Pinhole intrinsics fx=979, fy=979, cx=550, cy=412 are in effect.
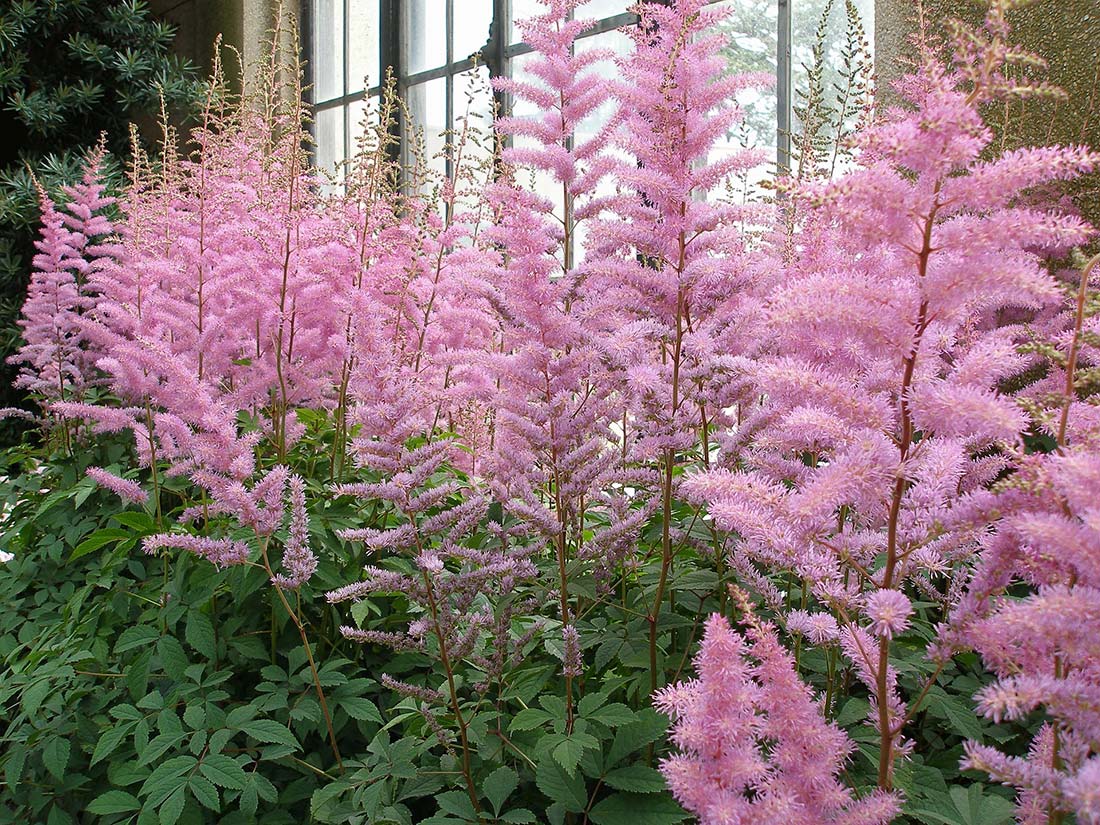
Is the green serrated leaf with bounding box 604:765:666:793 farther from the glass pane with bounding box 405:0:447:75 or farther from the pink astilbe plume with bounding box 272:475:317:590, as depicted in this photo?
the glass pane with bounding box 405:0:447:75

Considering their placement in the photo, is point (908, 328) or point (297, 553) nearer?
point (908, 328)

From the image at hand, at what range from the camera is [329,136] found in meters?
7.47

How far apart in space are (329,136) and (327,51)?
2.17 feet

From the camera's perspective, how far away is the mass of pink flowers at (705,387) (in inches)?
23.3

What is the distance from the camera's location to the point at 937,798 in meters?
0.91

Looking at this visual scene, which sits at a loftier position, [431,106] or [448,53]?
[448,53]

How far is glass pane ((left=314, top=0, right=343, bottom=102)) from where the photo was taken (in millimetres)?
7359

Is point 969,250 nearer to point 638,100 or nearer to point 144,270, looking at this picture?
point 638,100

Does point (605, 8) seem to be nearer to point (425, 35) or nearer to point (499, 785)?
point (425, 35)

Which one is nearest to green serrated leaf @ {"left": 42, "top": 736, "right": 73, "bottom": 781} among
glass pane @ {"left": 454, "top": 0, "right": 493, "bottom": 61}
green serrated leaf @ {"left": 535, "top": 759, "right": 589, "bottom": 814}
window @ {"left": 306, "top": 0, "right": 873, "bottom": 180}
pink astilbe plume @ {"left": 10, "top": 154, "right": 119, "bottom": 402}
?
green serrated leaf @ {"left": 535, "top": 759, "right": 589, "bottom": 814}

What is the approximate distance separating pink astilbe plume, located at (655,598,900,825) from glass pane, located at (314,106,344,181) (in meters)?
7.24

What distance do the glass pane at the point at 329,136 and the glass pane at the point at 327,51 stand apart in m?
0.12

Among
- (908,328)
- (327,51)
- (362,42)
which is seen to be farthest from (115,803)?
(327,51)

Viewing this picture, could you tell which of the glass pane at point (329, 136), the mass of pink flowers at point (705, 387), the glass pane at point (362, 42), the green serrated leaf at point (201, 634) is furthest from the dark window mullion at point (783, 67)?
the glass pane at point (329, 136)
